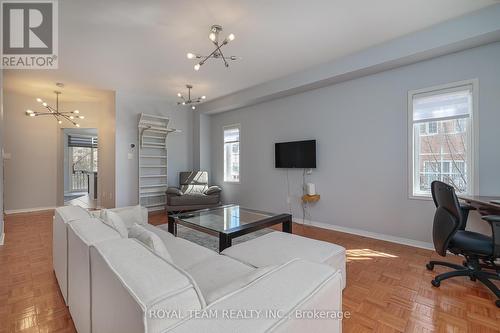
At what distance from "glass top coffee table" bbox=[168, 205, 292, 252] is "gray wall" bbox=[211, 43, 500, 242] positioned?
1.39 m

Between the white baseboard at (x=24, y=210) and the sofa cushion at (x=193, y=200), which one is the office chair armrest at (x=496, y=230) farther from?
the white baseboard at (x=24, y=210)

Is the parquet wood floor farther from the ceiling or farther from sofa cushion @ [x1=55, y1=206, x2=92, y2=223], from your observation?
the ceiling

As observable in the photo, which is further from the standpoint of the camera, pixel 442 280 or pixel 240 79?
pixel 240 79

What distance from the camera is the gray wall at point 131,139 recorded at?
502 cm

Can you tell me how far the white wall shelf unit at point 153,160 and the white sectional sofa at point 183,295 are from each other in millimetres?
4233

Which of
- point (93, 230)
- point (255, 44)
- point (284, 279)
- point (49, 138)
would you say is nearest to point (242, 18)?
point (255, 44)

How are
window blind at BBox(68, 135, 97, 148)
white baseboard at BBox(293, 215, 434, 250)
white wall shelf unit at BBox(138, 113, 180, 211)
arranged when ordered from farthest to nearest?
1. window blind at BBox(68, 135, 97, 148)
2. white wall shelf unit at BBox(138, 113, 180, 211)
3. white baseboard at BBox(293, 215, 434, 250)

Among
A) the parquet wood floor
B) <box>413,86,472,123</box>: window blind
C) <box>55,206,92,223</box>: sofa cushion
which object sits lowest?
the parquet wood floor

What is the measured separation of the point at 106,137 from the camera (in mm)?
5453

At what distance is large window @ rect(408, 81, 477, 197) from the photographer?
2797 mm

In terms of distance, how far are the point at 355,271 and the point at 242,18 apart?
296 cm

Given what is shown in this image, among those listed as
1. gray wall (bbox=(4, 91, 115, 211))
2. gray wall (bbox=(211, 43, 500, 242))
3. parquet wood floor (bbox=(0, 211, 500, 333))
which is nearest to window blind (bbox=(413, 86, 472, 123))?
gray wall (bbox=(211, 43, 500, 242))

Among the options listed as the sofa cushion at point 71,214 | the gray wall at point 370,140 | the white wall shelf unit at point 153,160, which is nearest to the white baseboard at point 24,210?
the white wall shelf unit at point 153,160

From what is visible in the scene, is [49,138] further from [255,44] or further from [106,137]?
[255,44]
